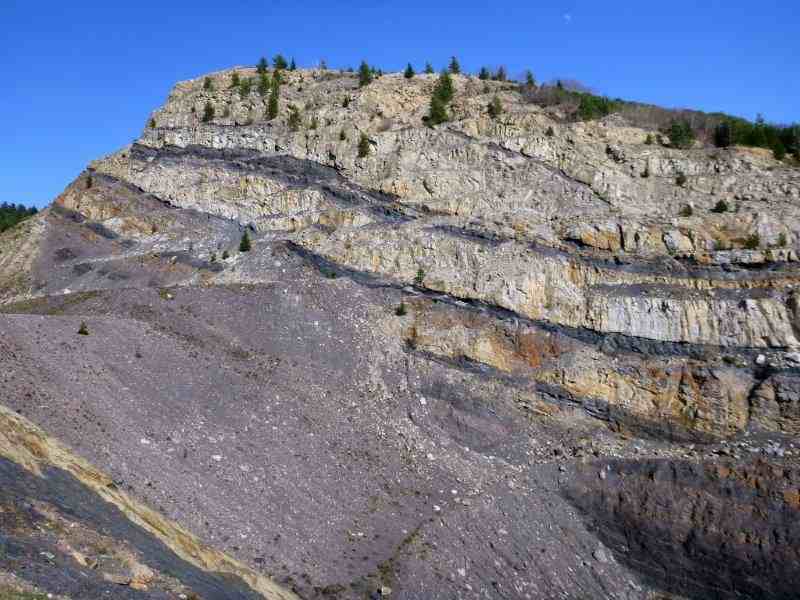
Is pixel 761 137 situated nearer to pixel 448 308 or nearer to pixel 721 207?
pixel 721 207

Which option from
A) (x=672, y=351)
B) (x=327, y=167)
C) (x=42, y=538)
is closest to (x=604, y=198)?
(x=672, y=351)

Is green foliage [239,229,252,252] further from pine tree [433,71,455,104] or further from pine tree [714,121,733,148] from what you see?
pine tree [714,121,733,148]

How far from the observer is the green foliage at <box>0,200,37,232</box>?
4269cm

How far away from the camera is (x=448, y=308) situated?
86.6 feet

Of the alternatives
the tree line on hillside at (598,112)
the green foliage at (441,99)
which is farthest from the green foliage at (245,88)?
the green foliage at (441,99)

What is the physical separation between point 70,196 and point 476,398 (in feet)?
84.8

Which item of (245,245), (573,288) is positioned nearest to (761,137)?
(573,288)

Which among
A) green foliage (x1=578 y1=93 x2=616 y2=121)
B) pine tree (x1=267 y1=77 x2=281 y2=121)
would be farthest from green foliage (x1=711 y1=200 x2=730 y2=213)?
pine tree (x1=267 y1=77 x2=281 y2=121)

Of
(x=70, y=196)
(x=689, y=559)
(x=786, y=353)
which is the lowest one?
(x=689, y=559)

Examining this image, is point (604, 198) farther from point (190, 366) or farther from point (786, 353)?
point (190, 366)

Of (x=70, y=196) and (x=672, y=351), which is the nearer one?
(x=672, y=351)

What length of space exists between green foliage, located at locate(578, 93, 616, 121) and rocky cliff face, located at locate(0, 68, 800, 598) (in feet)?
5.33

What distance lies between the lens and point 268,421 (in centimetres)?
1950

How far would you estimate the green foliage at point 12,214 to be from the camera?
42688 millimetres
